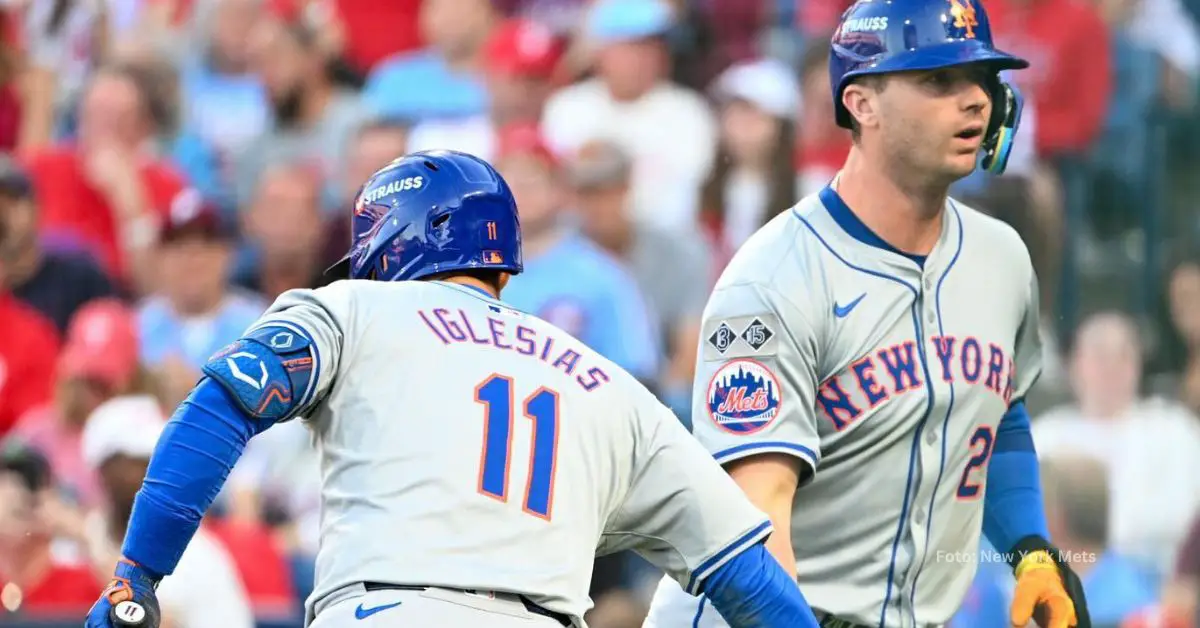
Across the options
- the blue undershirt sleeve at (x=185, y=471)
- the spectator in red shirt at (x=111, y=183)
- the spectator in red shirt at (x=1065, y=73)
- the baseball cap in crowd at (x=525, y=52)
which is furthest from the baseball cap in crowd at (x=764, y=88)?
the blue undershirt sleeve at (x=185, y=471)

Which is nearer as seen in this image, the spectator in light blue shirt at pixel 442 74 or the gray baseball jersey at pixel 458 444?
the gray baseball jersey at pixel 458 444

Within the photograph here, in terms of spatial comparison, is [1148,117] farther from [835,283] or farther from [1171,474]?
[835,283]

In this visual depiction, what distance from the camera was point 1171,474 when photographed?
791 centimetres

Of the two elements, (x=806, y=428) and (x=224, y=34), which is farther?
(x=224, y=34)

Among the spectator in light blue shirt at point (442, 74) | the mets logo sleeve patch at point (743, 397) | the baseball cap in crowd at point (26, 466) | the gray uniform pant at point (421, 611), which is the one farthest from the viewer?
the spectator in light blue shirt at point (442, 74)

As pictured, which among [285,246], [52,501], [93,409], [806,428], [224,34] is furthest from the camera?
[224,34]

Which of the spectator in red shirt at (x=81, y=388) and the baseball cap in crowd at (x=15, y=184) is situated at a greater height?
the baseball cap in crowd at (x=15, y=184)

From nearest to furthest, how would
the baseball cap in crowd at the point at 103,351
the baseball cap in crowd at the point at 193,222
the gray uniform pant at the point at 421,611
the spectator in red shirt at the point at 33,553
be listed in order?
the gray uniform pant at the point at 421,611, the spectator in red shirt at the point at 33,553, the baseball cap in crowd at the point at 103,351, the baseball cap in crowd at the point at 193,222

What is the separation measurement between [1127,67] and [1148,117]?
312 millimetres

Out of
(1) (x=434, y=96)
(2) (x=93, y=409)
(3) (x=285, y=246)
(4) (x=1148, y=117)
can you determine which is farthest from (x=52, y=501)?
(4) (x=1148, y=117)

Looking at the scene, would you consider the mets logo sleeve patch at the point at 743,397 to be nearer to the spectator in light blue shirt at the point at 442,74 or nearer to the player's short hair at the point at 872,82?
the player's short hair at the point at 872,82

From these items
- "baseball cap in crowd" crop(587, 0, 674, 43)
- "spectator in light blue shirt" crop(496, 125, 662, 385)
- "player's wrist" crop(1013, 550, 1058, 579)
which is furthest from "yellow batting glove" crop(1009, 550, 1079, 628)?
"baseball cap in crowd" crop(587, 0, 674, 43)

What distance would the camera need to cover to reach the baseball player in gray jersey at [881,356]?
4301mm

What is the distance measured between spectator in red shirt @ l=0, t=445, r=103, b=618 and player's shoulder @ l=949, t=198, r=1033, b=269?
3823 millimetres
